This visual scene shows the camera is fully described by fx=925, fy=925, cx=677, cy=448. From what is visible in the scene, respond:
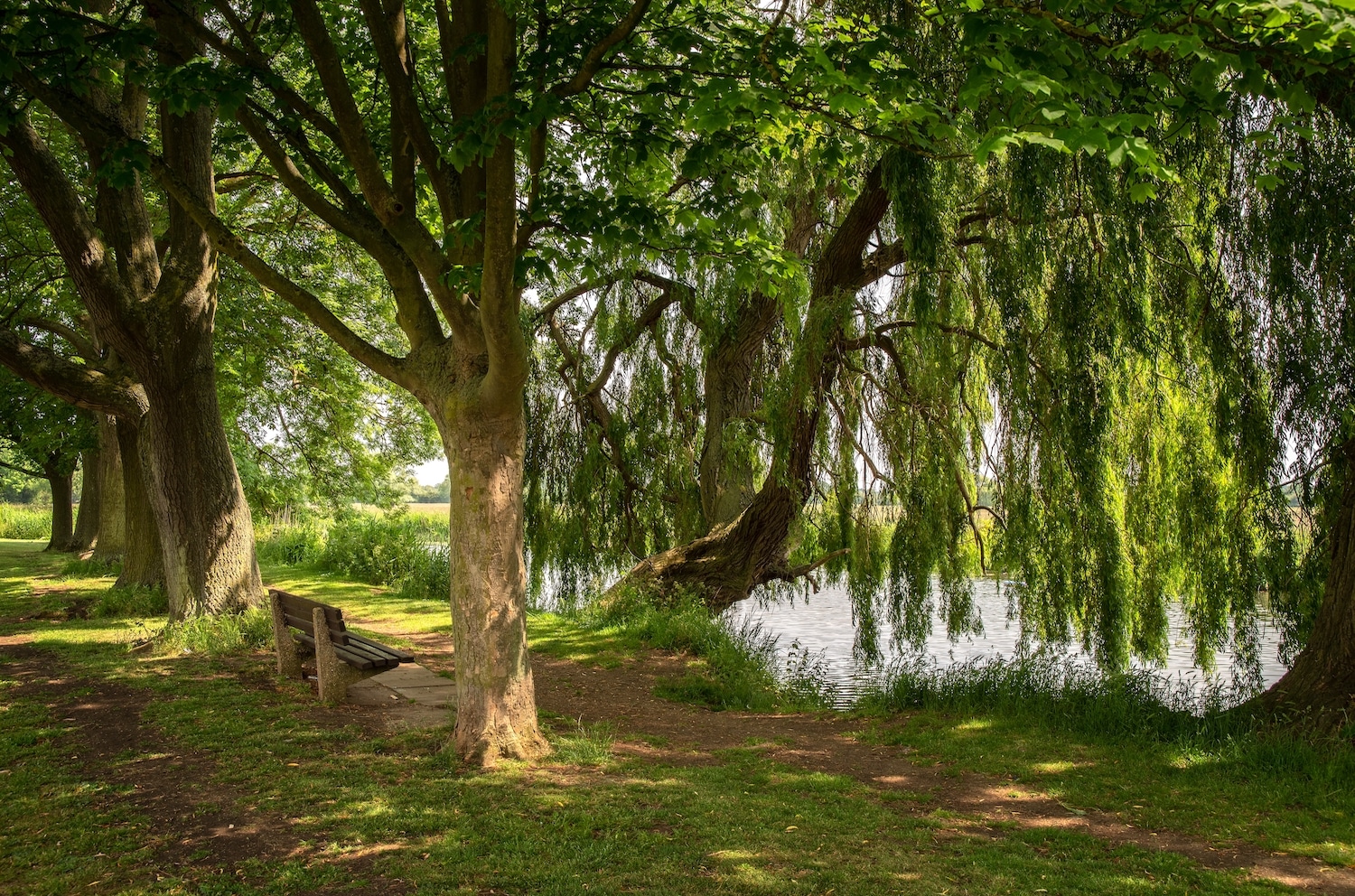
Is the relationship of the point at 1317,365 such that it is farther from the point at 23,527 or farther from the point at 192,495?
A: the point at 23,527

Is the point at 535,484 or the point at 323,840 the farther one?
the point at 535,484

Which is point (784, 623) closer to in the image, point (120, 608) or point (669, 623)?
point (669, 623)

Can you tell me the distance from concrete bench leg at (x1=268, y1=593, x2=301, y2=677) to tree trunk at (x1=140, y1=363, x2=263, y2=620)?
2304mm

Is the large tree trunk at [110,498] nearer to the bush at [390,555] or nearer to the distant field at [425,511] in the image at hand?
the bush at [390,555]

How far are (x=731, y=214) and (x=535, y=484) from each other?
7235 millimetres

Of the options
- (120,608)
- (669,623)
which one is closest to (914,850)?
(669,623)

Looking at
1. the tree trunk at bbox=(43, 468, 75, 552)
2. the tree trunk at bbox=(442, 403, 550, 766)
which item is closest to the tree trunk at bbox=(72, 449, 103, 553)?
the tree trunk at bbox=(43, 468, 75, 552)

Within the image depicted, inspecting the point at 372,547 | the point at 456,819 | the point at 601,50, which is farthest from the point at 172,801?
the point at 372,547

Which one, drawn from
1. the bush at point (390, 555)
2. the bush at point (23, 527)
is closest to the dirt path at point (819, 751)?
the bush at point (390, 555)

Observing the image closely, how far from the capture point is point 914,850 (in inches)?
179

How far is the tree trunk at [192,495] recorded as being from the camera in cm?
992

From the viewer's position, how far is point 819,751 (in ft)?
22.2

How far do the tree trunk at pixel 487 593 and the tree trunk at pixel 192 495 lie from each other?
17.5 feet

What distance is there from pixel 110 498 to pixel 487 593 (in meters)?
15.2
